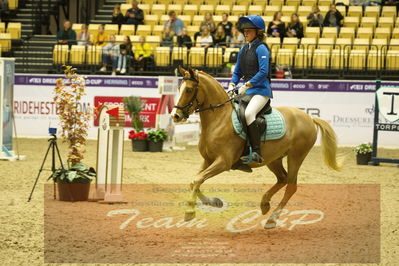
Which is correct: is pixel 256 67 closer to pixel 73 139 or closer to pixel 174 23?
pixel 73 139

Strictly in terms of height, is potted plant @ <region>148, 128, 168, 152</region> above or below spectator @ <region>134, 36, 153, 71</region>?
below

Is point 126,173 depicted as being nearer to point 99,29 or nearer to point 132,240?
point 132,240

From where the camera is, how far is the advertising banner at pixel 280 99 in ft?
63.4

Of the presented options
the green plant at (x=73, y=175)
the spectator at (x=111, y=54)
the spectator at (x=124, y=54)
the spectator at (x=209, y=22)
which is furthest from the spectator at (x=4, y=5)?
the green plant at (x=73, y=175)

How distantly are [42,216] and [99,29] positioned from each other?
13.8 m

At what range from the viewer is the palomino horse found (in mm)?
8375

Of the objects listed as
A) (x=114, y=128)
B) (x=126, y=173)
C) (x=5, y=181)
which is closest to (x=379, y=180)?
(x=126, y=173)

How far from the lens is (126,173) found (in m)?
13.7

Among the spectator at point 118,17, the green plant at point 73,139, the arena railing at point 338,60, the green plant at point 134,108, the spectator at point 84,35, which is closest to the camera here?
the green plant at point 73,139

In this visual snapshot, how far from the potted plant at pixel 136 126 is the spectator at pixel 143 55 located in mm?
3114

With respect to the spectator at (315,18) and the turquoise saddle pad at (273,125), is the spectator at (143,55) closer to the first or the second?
the spectator at (315,18)

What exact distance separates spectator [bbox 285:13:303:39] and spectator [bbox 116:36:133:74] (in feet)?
15.7

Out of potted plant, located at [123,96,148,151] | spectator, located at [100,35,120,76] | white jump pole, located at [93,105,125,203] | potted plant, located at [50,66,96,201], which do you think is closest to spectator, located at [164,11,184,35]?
spectator, located at [100,35,120,76]

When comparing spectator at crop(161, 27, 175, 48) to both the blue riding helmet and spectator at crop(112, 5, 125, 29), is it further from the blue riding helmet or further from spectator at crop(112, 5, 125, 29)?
the blue riding helmet
